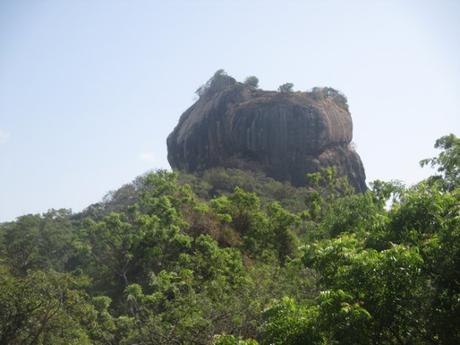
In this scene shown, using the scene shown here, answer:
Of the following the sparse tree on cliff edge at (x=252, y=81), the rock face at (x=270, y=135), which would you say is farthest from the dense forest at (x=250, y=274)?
the sparse tree on cliff edge at (x=252, y=81)

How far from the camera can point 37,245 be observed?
3052cm

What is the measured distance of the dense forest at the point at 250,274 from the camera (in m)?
5.45

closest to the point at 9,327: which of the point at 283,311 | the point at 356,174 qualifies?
the point at 283,311

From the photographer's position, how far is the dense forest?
545 cm

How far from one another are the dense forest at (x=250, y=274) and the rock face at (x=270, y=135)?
17768 mm

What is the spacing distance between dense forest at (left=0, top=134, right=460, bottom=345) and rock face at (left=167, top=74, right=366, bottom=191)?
17.8 meters

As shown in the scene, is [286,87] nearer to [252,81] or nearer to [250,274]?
[252,81]

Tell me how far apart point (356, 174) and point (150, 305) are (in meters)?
40.9

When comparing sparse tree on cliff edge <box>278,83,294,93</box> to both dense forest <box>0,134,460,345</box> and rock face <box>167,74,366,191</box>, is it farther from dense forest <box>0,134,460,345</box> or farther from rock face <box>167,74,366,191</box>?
dense forest <box>0,134,460,345</box>

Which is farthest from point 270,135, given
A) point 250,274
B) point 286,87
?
point 250,274

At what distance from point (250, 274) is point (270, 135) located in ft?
110

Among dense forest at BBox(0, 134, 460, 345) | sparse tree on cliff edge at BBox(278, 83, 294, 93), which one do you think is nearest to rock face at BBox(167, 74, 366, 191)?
sparse tree on cliff edge at BBox(278, 83, 294, 93)

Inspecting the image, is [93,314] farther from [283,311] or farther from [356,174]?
[356,174]

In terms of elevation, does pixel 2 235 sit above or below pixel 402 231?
above
